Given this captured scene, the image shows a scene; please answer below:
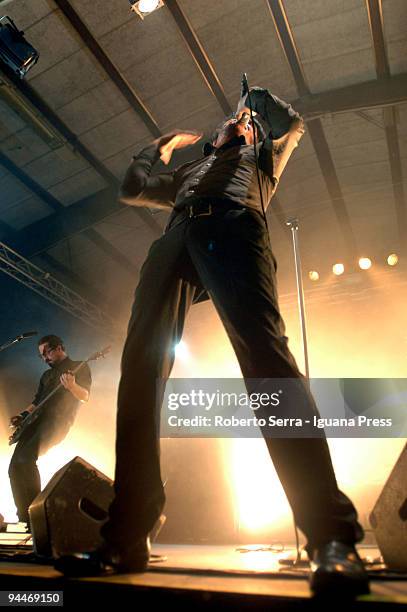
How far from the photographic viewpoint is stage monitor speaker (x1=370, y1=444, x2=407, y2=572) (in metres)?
1.54

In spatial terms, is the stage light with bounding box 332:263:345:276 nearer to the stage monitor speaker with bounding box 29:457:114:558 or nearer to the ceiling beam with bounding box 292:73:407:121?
the ceiling beam with bounding box 292:73:407:121

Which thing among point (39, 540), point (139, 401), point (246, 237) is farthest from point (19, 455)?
point (246, 237)


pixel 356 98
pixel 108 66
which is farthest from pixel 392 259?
pixel 108 66

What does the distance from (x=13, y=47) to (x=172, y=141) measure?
135 inches

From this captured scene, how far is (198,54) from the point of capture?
16.5 ft

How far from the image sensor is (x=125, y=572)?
1135 millimetres

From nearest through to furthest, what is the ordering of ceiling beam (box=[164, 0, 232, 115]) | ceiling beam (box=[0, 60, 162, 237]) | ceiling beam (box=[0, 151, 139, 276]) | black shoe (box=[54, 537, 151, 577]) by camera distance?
black shoe (box=[54, 537, 151, 577]) → ceiling beam (box=[164, 0, 232, 115]) → ceiling beam (box=[0, 60, 162, 237]) → ceiling beam (box=[0, 151, 139, 276])

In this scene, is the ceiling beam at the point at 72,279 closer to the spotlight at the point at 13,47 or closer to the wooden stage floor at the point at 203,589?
the spotlight at the point at 13,47

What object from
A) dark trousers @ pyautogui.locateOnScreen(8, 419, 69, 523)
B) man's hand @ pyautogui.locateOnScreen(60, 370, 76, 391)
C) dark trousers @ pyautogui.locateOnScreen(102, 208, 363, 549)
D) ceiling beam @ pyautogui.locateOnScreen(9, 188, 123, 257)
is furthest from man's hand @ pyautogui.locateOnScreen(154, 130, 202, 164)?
ceiling beam @ pyautogui.locateOnScreen(9, 188, 123, 257)

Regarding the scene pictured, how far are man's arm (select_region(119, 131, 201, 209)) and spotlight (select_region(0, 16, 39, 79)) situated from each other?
132 inches

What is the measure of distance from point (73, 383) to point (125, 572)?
3.13 m

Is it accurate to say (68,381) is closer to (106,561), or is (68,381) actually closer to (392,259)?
(106,561)

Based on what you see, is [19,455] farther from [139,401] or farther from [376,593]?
[376,593]

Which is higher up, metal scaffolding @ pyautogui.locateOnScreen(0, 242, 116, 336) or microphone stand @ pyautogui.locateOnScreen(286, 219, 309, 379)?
metal scaffolding @ pyautogui.locateOnScreen(0, 242, 116, 336)
